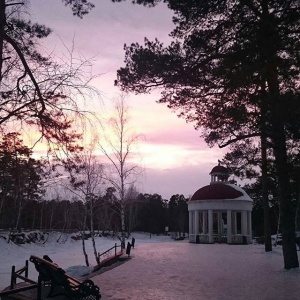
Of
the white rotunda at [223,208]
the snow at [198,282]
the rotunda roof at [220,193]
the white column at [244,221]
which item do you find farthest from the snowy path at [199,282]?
the white column at [244,221]

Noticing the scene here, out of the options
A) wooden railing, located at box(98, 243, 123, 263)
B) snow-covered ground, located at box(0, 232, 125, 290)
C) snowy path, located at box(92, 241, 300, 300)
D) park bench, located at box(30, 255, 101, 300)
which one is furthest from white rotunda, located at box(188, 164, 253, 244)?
park bench, located at box(30, 255, 101, 300)

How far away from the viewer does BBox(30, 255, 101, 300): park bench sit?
7199 millimetres

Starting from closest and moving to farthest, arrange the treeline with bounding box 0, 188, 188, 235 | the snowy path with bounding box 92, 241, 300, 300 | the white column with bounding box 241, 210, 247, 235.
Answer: the snowy path with bounding box 92, 241, 300, 300 → the white column with bounding box 241, 210, 247, 235 → the treeline with bounding box 0, 188, 188, 235

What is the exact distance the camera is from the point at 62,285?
23.9ft

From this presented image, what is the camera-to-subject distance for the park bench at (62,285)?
720 cm

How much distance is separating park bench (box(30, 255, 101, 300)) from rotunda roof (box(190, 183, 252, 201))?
973 inches

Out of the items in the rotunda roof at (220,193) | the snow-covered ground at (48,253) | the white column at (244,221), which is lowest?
the snow-covered ground at (48,253)

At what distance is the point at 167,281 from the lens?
1071 centimetres

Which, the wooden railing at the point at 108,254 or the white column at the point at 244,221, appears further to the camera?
the white column at the point at 244,221

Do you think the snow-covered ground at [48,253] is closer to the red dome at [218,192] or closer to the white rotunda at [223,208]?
the white rotunda at [223,208]

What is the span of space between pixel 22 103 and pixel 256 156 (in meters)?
8.78

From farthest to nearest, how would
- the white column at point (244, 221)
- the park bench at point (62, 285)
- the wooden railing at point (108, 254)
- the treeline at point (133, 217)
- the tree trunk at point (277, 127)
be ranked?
the treeline at point (133, 217)
the white column at point (244, 221)
the wooden railing at point (108, 254)
the tree trunk at point (277, 127)
the park bench at point (62, 285)

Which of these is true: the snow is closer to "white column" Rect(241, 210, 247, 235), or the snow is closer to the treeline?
"white column" Rect(241, 210, 247, 235)

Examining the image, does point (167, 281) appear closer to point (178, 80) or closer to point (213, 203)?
point (178, 80)
